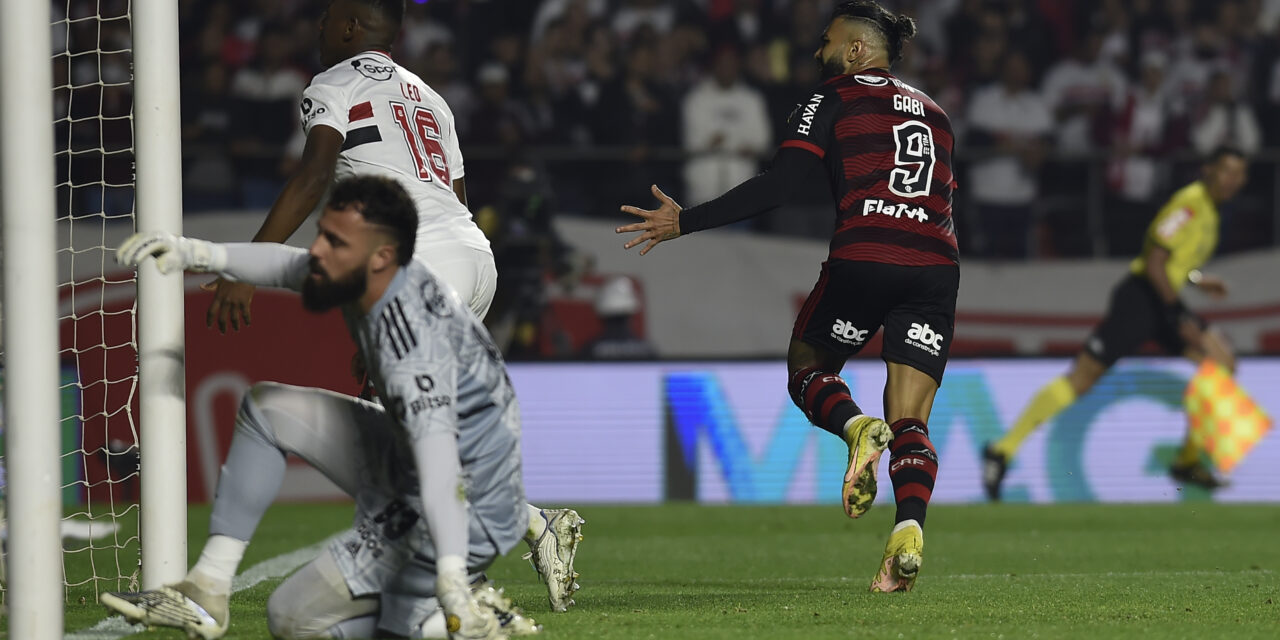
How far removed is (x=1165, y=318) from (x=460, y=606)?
343 inches

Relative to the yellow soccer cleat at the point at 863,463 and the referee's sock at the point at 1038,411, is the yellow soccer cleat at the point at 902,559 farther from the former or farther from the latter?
the referee's sock at the point at 1038,411

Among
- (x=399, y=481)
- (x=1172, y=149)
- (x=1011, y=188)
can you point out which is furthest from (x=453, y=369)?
(x=1172, y=149)

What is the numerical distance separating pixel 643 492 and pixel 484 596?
7.19m

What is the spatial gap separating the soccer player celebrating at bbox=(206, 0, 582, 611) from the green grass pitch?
0.92 ft

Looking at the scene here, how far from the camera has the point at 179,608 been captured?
371 centimetres

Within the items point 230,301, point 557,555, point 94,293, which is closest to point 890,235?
point 557,555

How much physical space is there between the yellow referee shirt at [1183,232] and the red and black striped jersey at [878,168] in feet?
20.3

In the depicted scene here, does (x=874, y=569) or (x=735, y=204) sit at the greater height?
(x=735, y=204)

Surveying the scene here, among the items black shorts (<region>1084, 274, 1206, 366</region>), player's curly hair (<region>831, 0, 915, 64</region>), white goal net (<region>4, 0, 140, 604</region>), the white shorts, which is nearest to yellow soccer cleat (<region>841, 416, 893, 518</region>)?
the white shorts

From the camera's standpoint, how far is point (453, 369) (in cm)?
356

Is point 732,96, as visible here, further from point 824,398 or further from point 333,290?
point 333,290

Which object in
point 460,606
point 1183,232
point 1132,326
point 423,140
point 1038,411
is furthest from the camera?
point 1183,232

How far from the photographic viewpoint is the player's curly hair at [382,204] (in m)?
3.60

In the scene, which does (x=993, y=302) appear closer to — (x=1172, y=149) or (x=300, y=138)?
(x=1172, y=149)
